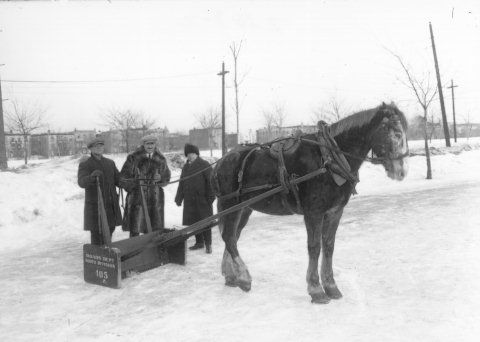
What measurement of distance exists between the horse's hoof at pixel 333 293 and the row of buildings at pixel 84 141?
40.8m

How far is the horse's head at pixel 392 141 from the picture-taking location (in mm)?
4039

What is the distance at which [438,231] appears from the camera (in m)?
7.32

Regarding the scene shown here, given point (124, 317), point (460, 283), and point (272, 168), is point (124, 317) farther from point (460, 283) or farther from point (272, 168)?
point (460, 283)

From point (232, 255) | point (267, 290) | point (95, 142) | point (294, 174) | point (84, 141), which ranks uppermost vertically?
point (84, 141)

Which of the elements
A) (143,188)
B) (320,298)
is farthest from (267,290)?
(143,188)

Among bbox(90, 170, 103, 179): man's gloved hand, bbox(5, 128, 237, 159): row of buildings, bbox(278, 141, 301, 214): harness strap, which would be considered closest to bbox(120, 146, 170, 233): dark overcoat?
bbox(90, 170, 103, 179): man's gloved hand

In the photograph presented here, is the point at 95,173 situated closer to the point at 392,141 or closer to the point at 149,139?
the point at 149,139

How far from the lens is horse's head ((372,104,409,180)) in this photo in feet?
13.3

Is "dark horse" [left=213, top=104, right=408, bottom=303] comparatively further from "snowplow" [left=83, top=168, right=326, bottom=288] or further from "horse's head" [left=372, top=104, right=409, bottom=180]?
"snowplow" [left=83, top=168, right=326, bottom=288]

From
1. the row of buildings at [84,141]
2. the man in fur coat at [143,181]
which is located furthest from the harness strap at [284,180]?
the row of buildings at [84,141]

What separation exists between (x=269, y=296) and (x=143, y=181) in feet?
8.84

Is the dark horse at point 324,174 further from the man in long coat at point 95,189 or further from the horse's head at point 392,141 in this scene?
the man in long coat at point 95,189

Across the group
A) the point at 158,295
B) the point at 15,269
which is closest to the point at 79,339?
Answer: the point at 158,295

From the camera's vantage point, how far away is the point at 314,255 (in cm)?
436
